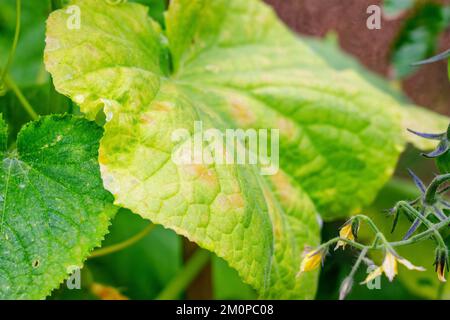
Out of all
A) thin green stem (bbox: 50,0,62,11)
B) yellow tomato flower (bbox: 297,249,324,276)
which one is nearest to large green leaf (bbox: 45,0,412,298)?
thin green stem (bbox: 50,0,62,11)

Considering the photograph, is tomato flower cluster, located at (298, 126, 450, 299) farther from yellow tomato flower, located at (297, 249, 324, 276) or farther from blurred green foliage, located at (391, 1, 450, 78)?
blurred green foliage, located at (391, 1, 450, 78)

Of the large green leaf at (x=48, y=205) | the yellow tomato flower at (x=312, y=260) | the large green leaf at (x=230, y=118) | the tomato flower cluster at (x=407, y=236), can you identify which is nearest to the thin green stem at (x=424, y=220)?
the tomato flower cluster at (x=407, y=236)

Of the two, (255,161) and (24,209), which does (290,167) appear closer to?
(255,161)

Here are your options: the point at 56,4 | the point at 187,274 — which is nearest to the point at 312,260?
the point at 56,4

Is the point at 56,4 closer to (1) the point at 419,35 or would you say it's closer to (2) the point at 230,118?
(2) the point at 230,118

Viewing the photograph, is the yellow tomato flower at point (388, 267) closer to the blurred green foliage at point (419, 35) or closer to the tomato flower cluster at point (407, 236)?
the tomato flower cluster at point (407, 236)

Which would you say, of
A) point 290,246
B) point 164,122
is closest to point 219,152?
point 164,122
